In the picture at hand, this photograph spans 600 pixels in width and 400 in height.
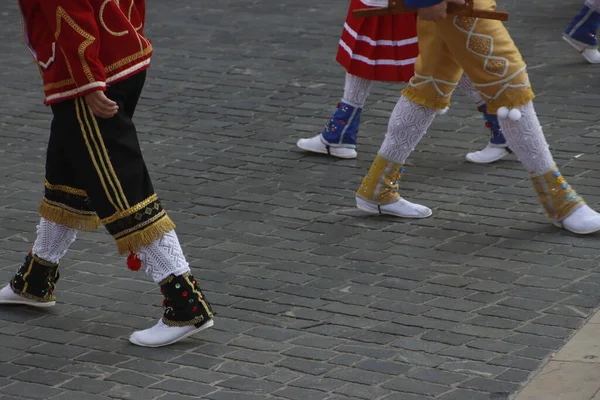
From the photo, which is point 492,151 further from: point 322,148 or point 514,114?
point 514,114

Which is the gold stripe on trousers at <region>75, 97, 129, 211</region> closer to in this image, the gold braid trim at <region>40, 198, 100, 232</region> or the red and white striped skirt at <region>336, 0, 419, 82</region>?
the gold braid trim at <region>40, 198, 100, 232</region>

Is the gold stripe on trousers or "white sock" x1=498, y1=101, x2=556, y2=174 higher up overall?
the gold stripe on trousers

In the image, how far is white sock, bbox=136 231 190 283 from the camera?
469cm

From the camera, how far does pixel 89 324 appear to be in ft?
16.4

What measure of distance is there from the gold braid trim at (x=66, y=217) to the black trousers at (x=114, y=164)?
7.6 inches

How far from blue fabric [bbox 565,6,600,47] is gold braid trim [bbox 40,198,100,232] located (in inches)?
195

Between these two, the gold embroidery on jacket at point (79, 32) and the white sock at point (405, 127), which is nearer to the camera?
the gold embroidery on jacket at point (79, 32)

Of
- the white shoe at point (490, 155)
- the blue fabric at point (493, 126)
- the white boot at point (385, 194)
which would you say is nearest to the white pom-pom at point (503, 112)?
the white boot at point (385, 194)

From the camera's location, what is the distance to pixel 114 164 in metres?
4.58

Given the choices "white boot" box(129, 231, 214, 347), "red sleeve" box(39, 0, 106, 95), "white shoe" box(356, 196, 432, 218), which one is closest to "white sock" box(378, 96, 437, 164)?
"white shoe" box(356, 196, 432, 218)

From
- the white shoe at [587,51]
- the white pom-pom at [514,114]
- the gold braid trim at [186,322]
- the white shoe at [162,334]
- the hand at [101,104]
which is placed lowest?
the white shoe at [162,334]

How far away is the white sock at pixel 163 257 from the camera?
15.4 feet

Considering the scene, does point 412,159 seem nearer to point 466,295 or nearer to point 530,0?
point 466,295

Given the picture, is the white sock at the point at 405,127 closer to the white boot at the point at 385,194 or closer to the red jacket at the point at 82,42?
the white boot at the point at 385,194
